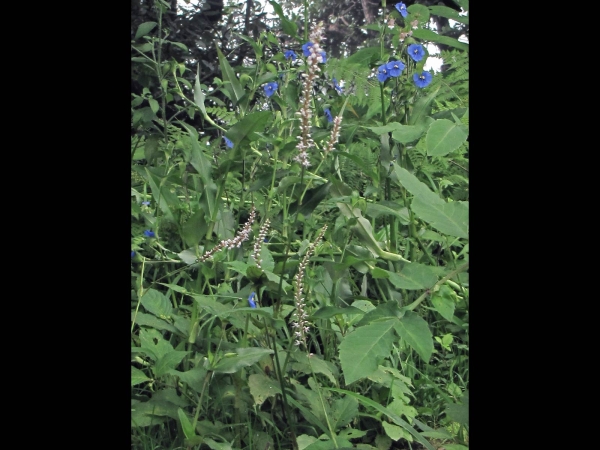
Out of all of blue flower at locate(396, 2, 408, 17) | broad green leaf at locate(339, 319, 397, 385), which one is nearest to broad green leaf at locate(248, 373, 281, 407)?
broad green leaf at locate(339, 319, 397, 385)

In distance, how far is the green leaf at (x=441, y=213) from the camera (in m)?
0.76

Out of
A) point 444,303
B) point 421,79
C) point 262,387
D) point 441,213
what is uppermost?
point 421,79

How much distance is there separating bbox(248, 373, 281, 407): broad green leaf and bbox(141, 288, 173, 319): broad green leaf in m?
0.24

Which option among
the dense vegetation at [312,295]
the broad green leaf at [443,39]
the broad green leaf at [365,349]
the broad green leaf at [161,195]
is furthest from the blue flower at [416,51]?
the broad green leaf at [365,349]

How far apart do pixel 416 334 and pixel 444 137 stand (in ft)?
1.17

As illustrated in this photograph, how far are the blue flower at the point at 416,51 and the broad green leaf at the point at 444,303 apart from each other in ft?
2.48

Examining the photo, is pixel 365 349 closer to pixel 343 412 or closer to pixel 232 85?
pixel 343 412

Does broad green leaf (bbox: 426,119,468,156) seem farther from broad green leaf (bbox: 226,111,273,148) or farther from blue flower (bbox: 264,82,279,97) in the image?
blue flower (bbox: 264,82,279,97)

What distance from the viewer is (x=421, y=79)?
1484 mm

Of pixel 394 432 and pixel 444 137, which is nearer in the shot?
pixel 444 137

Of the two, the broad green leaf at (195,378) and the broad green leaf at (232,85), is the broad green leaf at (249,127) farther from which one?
the broad green leaf at (195,378)

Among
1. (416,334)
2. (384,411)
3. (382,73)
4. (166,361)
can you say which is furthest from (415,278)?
(382,73)
